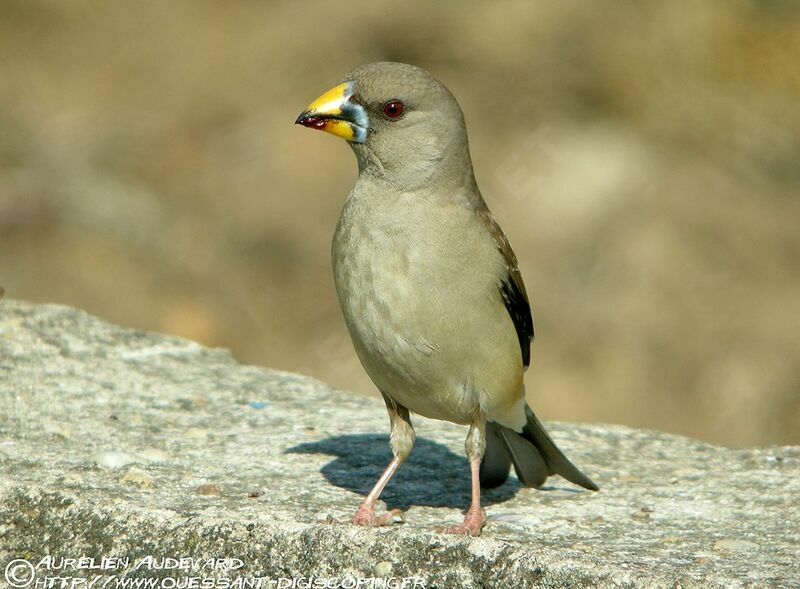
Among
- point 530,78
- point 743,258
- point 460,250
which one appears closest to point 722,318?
point 743,258

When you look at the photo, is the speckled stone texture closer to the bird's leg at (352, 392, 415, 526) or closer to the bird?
the bird's leg at (352, 392, 415, 526)

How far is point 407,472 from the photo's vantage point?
5.78 meters

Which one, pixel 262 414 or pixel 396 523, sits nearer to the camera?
pixel 396 523

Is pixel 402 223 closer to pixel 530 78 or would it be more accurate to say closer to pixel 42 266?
pixel 42 266

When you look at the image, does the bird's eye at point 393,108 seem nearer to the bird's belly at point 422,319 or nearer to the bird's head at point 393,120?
the bird's head at point 393,120

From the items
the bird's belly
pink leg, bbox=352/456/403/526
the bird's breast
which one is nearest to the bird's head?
the bird's breast

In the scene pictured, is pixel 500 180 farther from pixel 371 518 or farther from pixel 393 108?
pixel 371 518

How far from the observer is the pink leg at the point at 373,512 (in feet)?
15.8

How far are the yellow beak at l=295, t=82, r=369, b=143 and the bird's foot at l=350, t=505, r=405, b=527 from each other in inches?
51.5

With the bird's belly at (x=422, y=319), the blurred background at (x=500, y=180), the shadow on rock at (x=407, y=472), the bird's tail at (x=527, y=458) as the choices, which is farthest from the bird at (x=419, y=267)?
the blurred background at (x=500, y=180)

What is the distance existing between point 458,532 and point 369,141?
1422 millimetres

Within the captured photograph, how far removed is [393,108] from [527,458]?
152 centimetres

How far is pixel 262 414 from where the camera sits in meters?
6.27

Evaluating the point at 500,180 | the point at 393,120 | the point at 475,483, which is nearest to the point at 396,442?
the point at 475,483
